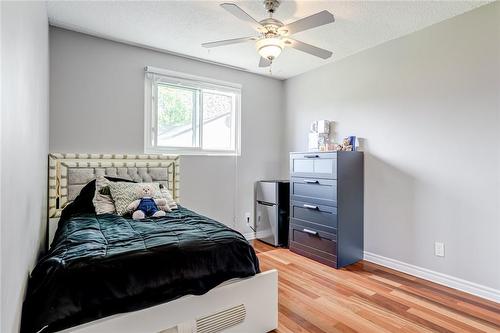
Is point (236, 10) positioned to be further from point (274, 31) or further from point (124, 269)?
point (124, 269)

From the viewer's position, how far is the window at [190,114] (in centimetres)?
329

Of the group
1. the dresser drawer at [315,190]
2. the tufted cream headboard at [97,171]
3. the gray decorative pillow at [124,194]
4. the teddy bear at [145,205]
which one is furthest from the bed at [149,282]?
the dresser drawer at [315,190]

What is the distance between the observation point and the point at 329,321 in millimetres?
1982

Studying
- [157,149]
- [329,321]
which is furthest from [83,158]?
Answer: [329,321]

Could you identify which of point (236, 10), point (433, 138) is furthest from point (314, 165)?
point (236, 10)

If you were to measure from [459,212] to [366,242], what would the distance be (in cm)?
102

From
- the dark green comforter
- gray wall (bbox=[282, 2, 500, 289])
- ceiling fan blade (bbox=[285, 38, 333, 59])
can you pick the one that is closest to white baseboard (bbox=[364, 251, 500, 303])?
gray wall (bbox=[282, 2, 500, 289])

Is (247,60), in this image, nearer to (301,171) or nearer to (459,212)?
(301,171)

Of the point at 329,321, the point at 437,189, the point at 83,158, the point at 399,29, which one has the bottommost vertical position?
the point at 329,321

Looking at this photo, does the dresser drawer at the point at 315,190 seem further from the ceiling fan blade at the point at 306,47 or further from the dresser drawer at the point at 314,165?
the ceiling fan blade at the point at 306,47

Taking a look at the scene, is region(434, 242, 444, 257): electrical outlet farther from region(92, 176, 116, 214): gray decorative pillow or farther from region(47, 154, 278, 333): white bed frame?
region(92, 176, 116, 214): gray decorative pillow

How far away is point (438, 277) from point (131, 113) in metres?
3.49

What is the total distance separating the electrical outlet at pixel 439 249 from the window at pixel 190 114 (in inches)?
98.3

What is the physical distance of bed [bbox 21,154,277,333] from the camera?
1.28m
